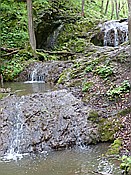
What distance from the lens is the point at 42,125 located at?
8508mm

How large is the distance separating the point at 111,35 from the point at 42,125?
1397 centimetres

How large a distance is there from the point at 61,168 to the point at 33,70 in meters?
9.66

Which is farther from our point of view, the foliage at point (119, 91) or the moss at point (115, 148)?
the foliage at point (119, 91)

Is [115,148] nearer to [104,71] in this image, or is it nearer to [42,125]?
[42,125]

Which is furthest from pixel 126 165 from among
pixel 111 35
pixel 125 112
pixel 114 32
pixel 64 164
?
pixel 114 32

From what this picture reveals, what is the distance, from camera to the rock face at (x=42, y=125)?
26.3ft

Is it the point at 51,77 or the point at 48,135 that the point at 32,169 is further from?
the point at 51,77

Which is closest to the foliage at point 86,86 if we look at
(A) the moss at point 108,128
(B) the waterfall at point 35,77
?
(A) the moss at point 108,128

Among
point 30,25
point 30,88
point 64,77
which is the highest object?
point 30,25

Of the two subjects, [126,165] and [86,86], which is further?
[86,86]

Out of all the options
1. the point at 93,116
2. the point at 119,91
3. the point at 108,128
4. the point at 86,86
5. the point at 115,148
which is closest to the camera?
the point at 115,148

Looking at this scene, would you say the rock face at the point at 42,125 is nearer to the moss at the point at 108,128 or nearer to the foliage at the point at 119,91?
the moss at the point at 108,128

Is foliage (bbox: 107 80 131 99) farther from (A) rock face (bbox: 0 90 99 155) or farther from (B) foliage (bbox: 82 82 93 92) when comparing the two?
(B) foliage (bbox: 82 82 93 92)

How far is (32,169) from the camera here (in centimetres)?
656
